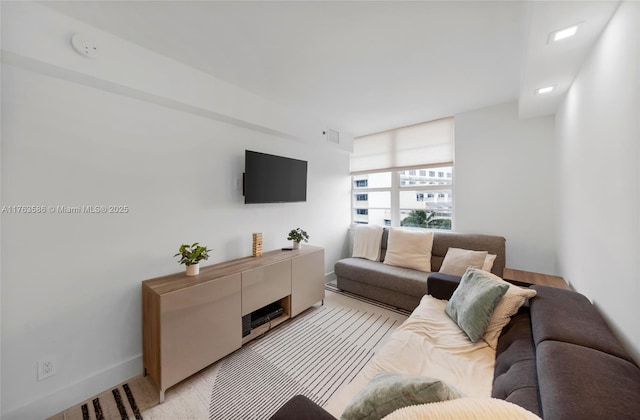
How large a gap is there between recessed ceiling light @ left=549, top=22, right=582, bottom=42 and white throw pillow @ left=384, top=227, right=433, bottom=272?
2275mm

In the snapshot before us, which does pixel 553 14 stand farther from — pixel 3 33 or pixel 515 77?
pixel 3 33

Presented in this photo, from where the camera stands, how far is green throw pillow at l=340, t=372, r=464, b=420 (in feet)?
2.49

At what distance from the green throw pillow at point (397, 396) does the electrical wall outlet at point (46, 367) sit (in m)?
1.98

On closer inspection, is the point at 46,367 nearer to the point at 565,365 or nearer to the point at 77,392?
the point at 77,392

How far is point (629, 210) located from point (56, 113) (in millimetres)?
3202

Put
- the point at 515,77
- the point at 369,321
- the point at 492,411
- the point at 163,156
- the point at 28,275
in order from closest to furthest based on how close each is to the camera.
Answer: the point at 492,411 < the point at 28,275 < the point at 163,156 < the point at 515,77 < the point at 369,321

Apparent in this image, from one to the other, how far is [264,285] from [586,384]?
6.88ft

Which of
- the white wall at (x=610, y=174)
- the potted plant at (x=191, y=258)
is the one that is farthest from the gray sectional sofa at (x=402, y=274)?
the potted plant at (x=191, y=258)

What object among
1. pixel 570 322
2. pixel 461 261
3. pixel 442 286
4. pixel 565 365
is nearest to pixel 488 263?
pixel 461 261

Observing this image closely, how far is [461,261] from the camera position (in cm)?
268

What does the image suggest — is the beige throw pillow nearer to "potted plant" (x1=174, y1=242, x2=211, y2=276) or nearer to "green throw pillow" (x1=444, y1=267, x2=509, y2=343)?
"green throw pillow" (x1=444, y1=267, x2=509, y2=343)

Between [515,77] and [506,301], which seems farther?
[515,77]

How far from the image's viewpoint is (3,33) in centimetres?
131

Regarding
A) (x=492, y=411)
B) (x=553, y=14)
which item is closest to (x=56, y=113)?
(x=492, y=411)
